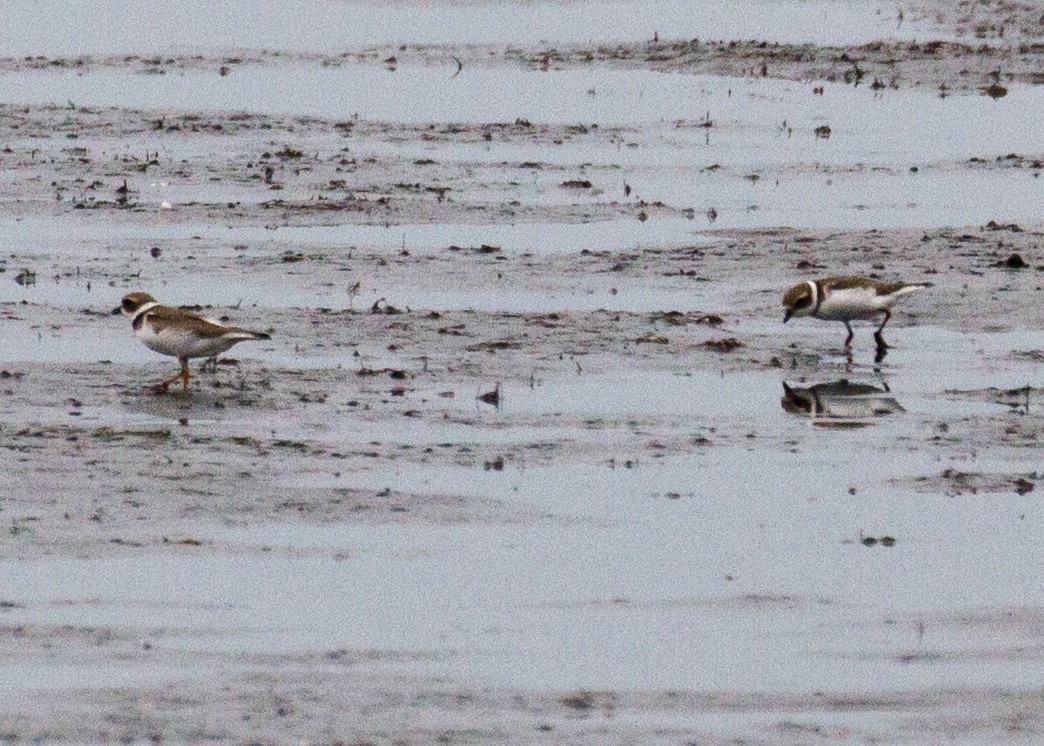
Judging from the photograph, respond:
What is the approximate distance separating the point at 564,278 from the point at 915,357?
13.0 feet

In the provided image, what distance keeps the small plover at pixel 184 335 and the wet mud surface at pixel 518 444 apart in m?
0.28

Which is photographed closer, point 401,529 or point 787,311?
point 401,529

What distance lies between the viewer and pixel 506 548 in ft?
40.8

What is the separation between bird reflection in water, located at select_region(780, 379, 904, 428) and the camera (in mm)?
15867

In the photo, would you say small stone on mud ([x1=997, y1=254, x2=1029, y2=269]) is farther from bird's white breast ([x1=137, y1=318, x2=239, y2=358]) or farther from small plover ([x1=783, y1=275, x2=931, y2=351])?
bird's white breast ([x1=137, y1=318, x2=239, y2=358])

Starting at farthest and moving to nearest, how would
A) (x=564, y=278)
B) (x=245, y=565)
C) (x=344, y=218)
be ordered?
1. (x=344, y=218)
2. (x=564, y=278)
3. (x=245, y=565)

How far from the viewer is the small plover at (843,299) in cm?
1847

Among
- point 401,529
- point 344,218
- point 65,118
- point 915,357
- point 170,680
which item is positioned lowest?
point 170,680

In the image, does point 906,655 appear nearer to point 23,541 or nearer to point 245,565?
point 245,565

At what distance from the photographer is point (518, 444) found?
14.9 m

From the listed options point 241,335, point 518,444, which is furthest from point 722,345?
point 241,335

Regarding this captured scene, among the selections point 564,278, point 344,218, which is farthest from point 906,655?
point 344,218

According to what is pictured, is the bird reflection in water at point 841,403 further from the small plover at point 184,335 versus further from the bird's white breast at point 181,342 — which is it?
the bird's white breast at point 181,342

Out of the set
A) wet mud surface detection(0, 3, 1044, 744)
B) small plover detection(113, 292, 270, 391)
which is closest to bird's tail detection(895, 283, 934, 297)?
wet mud surface detection(0, 3, 1044, 744)
